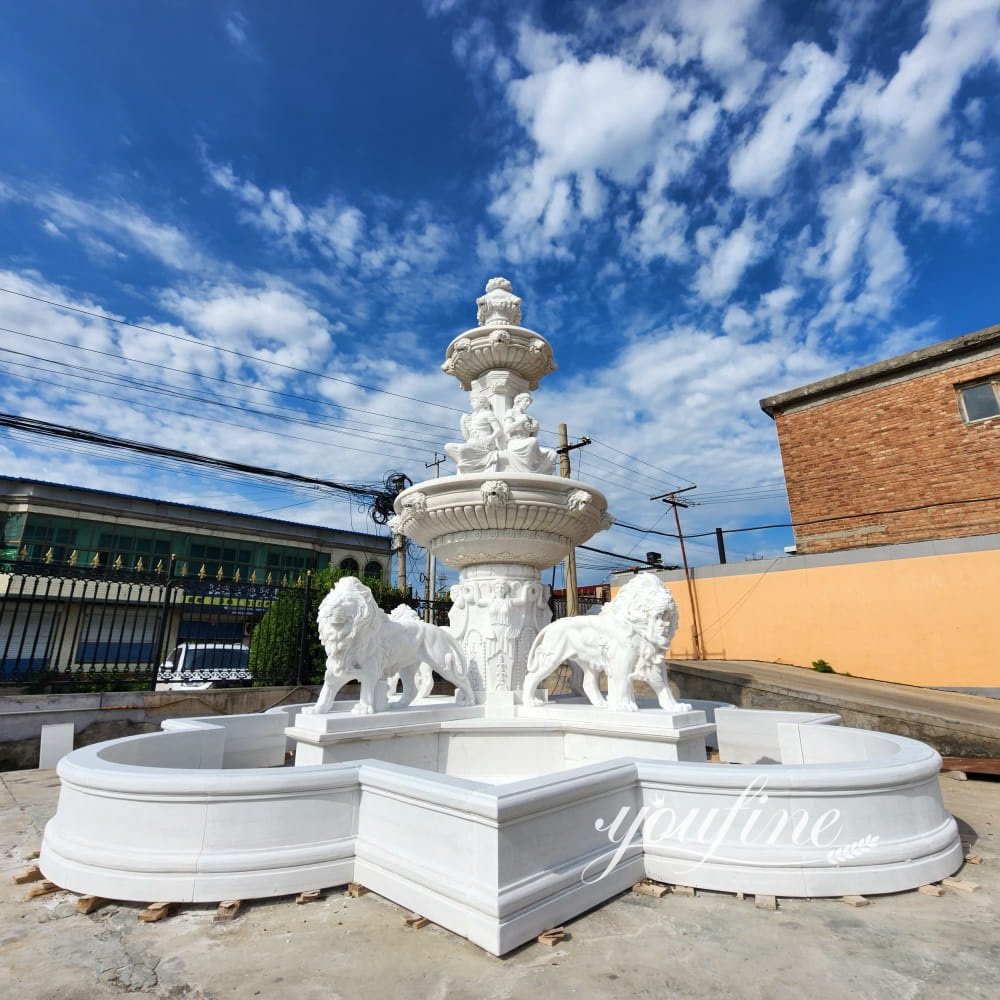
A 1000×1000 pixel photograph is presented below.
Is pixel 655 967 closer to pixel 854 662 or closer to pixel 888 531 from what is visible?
pixel 854 662

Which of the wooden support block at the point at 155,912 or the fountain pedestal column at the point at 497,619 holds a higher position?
the fountain pedestal column at the point at 497,619

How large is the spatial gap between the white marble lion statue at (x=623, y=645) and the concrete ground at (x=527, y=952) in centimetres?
164

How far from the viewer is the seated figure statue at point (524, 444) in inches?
233

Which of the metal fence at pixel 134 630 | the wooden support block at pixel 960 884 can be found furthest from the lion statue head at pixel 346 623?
the metal fence at pixel 134 630

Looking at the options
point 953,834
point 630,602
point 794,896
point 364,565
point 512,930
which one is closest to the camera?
point 512,930

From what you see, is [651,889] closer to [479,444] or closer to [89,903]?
[89,903]

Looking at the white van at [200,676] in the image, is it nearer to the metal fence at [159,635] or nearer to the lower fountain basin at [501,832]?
the metal fence at [159,635]

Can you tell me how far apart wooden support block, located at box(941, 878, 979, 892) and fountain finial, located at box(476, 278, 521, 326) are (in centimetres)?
618

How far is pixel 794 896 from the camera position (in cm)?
267

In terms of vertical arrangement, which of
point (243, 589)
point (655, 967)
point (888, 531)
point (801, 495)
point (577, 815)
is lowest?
point (655, 967)

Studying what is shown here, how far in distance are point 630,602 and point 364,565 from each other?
24.8 m

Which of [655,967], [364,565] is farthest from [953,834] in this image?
[364,565]

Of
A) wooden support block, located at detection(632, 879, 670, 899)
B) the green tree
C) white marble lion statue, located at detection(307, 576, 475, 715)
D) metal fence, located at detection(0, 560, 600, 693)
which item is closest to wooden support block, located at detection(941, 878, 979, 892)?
wooden support block, located at detection(632, 879, 670, 899)

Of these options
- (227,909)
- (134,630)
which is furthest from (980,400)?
(134,630)
